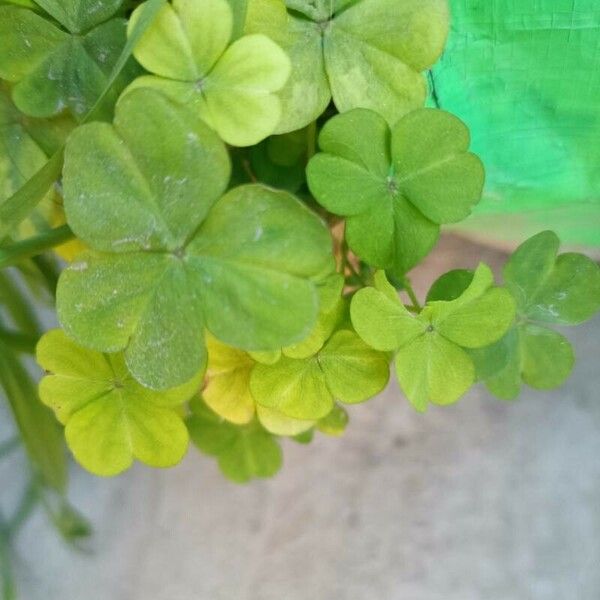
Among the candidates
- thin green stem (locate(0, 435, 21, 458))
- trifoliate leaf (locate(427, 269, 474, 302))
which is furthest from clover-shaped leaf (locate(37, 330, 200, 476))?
thin green stem (locate(0, 435, 21, 458))

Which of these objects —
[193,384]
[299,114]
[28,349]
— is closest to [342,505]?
[28,349]

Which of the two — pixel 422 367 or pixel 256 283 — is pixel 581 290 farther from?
pixel 256 283

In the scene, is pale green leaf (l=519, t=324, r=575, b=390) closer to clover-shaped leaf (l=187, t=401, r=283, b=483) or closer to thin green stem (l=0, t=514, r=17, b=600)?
clover-shaped leaf (l=187, t=401, r=283, b=483)

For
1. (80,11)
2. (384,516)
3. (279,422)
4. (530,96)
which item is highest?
(80,11)

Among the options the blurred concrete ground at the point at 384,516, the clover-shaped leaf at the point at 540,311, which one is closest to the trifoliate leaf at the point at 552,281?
the clover-shaped leaf at the point at 540,311

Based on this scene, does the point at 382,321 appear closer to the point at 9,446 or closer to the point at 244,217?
the point at 244,217

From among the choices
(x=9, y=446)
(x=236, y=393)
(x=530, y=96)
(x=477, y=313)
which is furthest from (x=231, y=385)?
(x=9, y=446)

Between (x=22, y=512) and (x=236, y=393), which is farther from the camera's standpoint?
(x=22, y=512)
